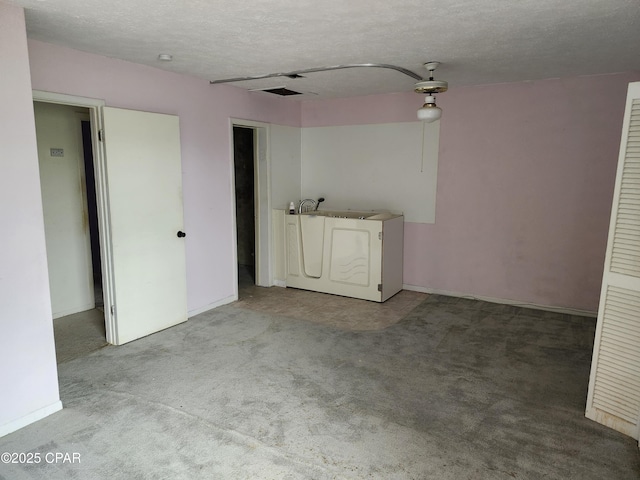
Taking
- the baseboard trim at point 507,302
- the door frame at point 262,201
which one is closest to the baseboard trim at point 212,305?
the door frame at point 262,201

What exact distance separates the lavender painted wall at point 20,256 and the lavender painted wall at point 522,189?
12.6ft

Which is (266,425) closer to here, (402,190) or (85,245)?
(85,245)

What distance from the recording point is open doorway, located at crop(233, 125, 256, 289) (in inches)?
253

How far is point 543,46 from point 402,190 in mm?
2409

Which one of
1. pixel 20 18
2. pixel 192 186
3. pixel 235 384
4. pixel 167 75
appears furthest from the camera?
pixel 192 186

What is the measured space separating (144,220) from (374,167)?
2.93 meters

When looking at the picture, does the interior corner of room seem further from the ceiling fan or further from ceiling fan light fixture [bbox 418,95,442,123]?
ceiling fan light fixture [bbox 418,95,442,123]

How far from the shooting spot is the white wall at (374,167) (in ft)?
16.9

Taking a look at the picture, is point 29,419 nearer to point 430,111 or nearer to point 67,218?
point 67,218

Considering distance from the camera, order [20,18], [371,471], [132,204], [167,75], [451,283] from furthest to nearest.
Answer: [451,283] → [167,75] → [132,204] → [20,18] → [371,471]

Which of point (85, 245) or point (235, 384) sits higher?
point (85, 245)

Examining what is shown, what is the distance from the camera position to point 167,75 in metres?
4.00

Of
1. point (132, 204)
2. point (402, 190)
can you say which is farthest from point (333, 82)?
point (132, 204)

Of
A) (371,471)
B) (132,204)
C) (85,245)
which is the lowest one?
(371,471)
